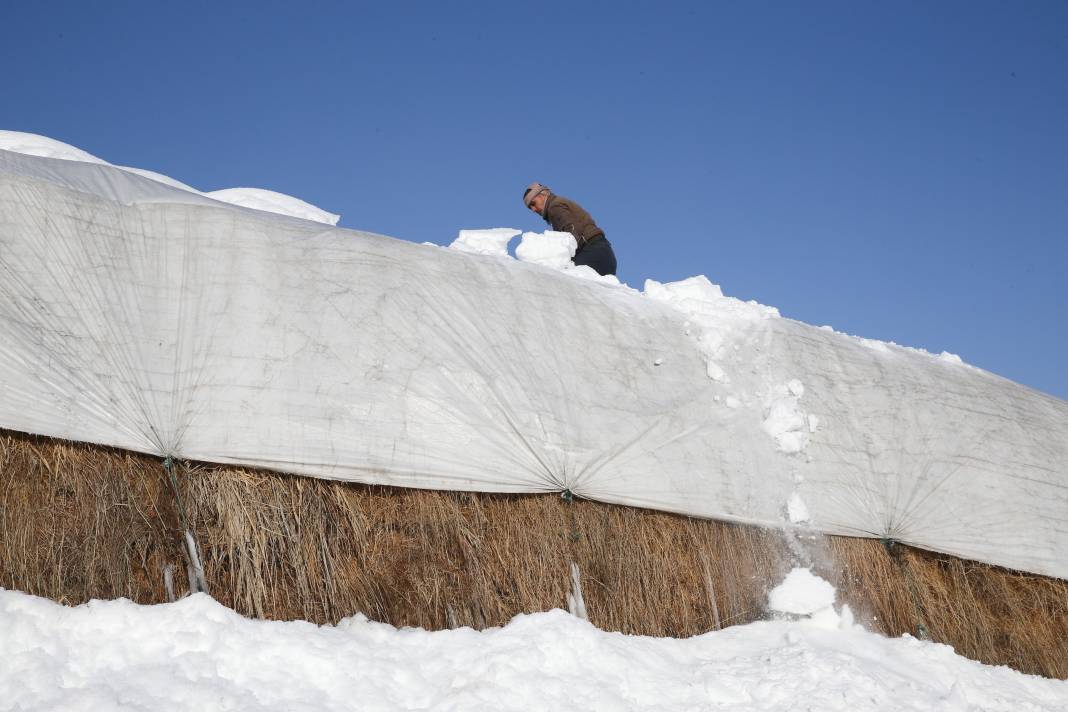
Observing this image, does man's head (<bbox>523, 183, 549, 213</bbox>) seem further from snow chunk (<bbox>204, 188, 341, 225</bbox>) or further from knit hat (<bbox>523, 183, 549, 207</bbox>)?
snow chunk (<bbox>204, 188, 341, 225</bbox>)

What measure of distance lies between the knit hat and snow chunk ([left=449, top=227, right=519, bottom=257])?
1045mm

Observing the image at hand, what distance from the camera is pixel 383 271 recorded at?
4746mm

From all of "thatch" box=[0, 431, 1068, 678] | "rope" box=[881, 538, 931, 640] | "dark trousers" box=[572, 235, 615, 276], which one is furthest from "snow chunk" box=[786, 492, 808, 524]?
"dark trousers" box=[572, 235, 615, 276]

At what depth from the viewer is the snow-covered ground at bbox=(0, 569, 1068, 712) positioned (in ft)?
10.4

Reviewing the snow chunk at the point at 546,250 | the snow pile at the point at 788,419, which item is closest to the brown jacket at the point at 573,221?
the snow chunk at the point at 546,250

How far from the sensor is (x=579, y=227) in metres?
6.87

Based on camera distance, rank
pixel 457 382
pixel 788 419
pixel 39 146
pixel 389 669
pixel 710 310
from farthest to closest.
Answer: pixel 710 310
pixel 39 146
pixel 788 419
pixel 457 382
pixel 389 669

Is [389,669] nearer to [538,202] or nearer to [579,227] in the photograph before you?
[579,227]

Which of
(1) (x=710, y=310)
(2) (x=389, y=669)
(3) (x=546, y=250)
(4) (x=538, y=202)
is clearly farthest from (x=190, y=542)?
(4) (x=538, y=202)

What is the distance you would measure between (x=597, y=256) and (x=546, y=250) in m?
0.65

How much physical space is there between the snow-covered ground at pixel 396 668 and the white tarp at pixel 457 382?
68 centimetres

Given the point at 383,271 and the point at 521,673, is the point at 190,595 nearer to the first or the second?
the point at 521,673

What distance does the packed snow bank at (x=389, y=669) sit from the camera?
318 cm

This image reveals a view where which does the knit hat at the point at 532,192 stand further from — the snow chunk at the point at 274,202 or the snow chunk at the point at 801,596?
the snow chunk at the point at 801,596
